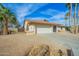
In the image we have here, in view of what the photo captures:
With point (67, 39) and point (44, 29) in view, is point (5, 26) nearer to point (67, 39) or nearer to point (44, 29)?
point (44, 29)

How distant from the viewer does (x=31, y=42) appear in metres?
1.49

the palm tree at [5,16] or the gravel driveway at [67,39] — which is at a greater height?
the palm tree at [5,16]

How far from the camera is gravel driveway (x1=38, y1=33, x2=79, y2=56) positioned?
1.47 m

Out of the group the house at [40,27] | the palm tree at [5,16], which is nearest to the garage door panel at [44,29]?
the house at [40,27]

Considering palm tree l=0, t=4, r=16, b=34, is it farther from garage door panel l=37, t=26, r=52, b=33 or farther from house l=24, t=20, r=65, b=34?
garage door panel l=37, t=26, r=52, b=33

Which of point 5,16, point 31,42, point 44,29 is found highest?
point 5,16

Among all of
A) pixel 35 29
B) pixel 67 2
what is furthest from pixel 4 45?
pixel 67 2

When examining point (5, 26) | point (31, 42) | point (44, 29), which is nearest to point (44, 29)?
point (44, 29)

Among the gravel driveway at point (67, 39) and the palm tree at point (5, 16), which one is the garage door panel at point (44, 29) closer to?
the gravel driveway at point (67, 39)

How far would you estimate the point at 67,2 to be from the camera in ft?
4.82

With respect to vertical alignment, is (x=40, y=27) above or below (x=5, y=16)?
below

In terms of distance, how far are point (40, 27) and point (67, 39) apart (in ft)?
0.95

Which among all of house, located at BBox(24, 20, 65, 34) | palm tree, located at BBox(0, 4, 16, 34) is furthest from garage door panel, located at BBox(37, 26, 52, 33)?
palm tree, located at BBox(0, 4, 16, 34)

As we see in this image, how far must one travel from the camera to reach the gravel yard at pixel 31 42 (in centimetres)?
148
